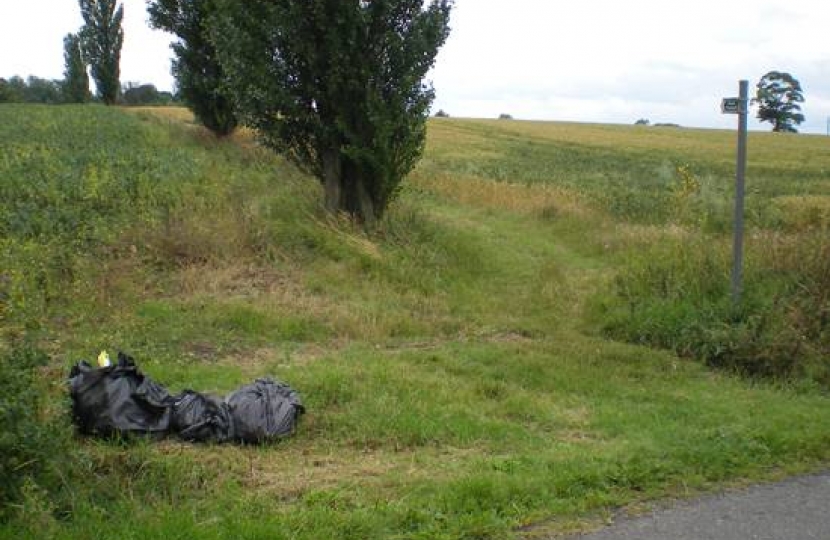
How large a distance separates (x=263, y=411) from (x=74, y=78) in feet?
217

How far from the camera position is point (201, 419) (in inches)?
219

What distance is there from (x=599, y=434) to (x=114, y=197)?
9518mm

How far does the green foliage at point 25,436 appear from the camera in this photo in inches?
158

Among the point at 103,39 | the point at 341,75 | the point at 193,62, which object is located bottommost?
the point at 341,75

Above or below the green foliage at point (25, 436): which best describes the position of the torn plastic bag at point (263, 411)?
below

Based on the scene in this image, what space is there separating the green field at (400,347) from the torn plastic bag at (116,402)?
147mm

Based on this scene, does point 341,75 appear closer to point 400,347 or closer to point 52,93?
point 400,347

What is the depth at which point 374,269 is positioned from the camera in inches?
461

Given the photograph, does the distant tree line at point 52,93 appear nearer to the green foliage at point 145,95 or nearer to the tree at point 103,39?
the green foliage at point 145,95

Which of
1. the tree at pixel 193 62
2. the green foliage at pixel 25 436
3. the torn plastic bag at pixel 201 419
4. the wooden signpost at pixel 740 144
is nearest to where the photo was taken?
the green foliage at pixel 25 436

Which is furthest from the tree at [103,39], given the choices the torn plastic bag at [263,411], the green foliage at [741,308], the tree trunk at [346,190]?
the torn plastic bag at [263,411]

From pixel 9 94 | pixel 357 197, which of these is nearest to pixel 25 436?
pixel 357 197

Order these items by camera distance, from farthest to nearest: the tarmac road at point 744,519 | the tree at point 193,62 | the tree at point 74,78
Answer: the tree at point 74,78 < the tree at point 193,62 < the tarmac road at point 744,519

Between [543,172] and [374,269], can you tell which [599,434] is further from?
[543,172]
